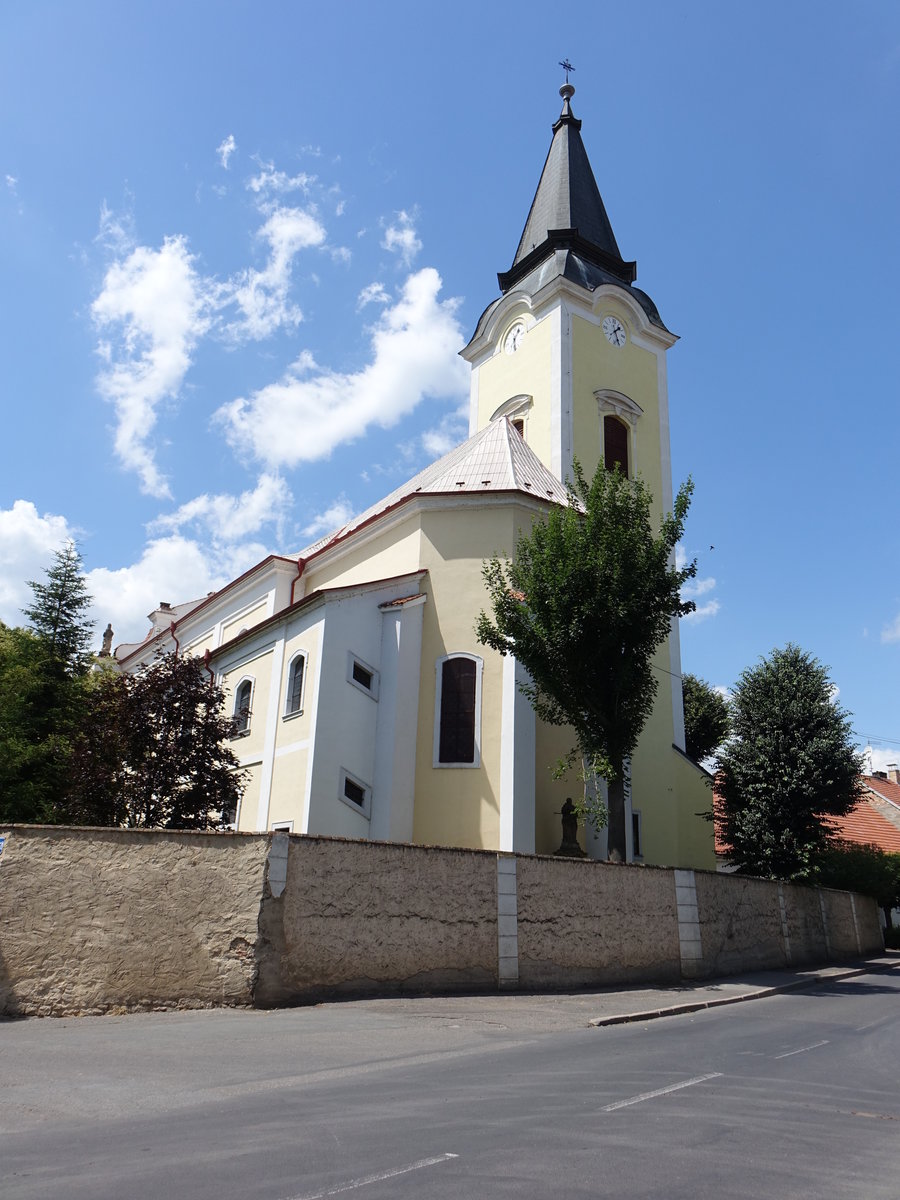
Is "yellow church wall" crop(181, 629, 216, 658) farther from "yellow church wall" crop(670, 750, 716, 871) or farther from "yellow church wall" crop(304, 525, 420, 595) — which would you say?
"yellow church wall" crop(670, 750, 716, 871)

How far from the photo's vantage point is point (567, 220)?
3262 cm

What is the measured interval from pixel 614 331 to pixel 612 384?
216cm

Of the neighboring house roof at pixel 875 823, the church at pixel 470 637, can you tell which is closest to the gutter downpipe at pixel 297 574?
the church at pixel 470 637

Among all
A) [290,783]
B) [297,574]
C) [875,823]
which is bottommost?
[290,783]

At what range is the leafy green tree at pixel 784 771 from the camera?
2444cm

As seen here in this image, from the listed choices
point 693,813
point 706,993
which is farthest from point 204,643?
point 706,993

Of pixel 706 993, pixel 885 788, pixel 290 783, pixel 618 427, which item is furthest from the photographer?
pixel 885 788

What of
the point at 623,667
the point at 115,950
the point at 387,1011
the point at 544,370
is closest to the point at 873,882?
the point at 623,667

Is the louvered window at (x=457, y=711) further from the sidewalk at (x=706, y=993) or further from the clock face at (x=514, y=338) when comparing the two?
the clock face at (x=514, y=338)

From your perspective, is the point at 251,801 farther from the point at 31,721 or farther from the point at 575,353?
the point at 575,353

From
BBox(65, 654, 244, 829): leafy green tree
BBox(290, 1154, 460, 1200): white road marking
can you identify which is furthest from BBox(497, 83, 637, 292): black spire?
BBox(290, 1154, 460, 1200): white road marking

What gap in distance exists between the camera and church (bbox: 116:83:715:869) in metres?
20.5

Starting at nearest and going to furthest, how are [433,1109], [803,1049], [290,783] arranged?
[433,1109] → [803,1049] → [290,783]

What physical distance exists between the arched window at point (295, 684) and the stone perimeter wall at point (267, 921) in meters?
8.87
